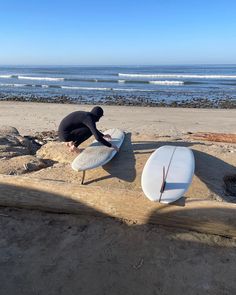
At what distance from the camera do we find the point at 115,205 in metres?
4.54

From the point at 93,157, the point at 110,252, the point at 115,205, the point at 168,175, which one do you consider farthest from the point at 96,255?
the point at 93,157

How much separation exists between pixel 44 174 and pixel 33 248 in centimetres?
213

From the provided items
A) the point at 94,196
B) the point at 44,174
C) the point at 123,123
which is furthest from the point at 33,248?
the point at 123,123

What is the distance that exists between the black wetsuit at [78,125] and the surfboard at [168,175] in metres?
1.28

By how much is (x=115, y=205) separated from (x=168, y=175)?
102cm

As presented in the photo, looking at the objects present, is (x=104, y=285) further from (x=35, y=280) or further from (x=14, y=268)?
(x=14, y=268)

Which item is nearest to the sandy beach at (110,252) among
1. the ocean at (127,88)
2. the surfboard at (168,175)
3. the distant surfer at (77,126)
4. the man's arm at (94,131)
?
the surfboard at (168,175)

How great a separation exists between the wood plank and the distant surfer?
6.90ft

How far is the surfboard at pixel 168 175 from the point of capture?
4398 mm

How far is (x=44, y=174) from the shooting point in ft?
20.2

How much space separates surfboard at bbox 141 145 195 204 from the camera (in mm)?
4398

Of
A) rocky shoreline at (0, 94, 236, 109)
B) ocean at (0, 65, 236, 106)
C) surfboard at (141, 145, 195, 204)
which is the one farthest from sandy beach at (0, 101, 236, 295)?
ocean at (0, 65, 236, 106)

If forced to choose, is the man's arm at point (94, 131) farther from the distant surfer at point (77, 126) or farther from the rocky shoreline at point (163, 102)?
the rocky shoreline at point (163, 102)

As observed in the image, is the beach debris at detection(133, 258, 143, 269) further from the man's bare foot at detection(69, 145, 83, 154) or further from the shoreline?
the shoreline
